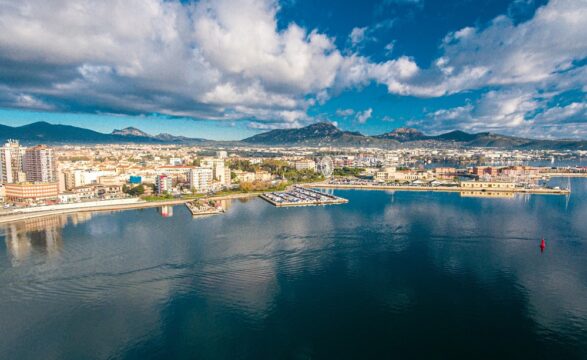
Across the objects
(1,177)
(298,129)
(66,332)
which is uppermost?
(298,129)

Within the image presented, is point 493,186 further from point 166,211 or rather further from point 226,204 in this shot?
point 166,211

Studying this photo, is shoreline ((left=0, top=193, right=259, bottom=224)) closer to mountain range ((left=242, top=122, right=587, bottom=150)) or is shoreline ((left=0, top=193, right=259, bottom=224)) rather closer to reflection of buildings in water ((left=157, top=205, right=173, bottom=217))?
reflection of buildings in water ((left=157, top=205, right=173, bottom=217))

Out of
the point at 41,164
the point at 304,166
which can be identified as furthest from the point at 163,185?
the point at 304,166

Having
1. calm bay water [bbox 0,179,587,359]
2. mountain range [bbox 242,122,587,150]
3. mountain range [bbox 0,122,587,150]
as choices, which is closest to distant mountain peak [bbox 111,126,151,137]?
mountain range [bbox 0,122,587,150]

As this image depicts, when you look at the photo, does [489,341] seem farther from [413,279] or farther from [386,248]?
[386,248]

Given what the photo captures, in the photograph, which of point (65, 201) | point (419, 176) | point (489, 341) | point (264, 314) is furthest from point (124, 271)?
point (419, 176)

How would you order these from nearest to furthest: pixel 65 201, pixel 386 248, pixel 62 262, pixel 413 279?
pixel 413 279, pixel 62 262, pixel 386 248, pixel 65 201
